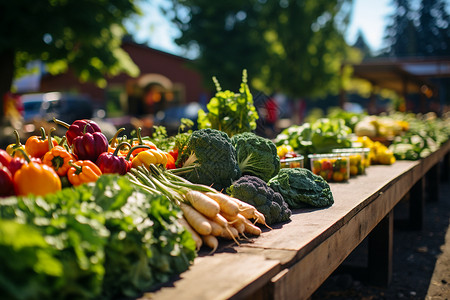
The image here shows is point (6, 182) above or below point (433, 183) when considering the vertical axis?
above

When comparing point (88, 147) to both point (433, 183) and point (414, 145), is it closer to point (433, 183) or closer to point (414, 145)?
point (414, 145)

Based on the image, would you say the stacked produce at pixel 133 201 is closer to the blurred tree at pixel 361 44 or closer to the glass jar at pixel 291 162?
the glass jar at pixel 291 162

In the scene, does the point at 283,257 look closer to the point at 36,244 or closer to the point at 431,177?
the point at 36,244

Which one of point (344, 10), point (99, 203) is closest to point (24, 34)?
point (99, 203)

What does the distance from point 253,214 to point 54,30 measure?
12.3m

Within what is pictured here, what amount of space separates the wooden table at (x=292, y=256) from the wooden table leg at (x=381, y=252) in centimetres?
38

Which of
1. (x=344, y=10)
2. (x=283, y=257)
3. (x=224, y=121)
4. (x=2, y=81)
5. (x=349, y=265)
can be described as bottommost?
(x=349, y=265)

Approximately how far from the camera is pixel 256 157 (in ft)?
10.6

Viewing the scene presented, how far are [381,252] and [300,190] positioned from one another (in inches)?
64.7

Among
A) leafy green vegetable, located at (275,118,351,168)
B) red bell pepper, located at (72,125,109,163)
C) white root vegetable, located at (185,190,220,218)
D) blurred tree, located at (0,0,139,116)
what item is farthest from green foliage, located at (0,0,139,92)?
white root vegetable, located at (185,190,220,218)

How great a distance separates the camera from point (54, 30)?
13.1m

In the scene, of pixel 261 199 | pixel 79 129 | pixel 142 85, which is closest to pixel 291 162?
pixel 261 199

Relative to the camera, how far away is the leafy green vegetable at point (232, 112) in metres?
4.12

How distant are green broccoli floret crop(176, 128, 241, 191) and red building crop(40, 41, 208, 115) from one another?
27.4 meters
